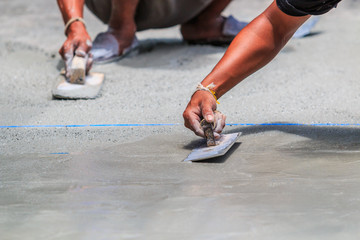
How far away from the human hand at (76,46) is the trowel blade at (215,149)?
3.40 feet

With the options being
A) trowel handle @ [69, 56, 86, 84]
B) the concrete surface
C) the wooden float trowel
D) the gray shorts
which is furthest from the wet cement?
the gray shorts

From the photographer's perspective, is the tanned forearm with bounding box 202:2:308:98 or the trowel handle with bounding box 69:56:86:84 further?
the trowel handle with bounding box 69:56:86:84

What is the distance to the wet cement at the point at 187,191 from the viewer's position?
116 centimetres

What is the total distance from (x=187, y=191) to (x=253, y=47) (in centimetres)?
55

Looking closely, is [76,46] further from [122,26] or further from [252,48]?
[252,48]

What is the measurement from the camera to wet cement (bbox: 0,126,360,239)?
116cm

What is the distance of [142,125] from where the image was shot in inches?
76.7

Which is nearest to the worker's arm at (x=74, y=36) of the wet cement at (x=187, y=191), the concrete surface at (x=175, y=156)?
the concrete surface at (x=175, y=156)

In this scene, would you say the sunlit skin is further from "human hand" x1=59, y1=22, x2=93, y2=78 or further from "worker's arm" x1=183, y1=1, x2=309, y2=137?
"worker's arm" x1=183, y1=1, x2=309, y2=137

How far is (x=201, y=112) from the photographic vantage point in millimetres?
1637

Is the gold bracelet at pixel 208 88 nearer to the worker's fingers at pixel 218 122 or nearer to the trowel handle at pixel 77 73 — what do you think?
the worker's fingers at pixel 218 122

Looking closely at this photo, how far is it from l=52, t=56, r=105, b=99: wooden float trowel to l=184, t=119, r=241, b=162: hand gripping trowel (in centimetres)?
82

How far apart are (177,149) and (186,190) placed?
14.1 inches

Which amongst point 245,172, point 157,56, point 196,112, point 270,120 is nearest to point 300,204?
point 245,172
